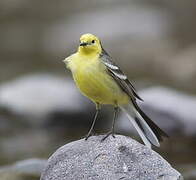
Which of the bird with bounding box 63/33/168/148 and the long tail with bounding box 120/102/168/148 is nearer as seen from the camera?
the bird with bounding box 63/33/168/148

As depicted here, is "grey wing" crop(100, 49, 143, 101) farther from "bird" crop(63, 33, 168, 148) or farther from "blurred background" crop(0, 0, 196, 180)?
"blurred background" crop(0, 0, 196, 180)

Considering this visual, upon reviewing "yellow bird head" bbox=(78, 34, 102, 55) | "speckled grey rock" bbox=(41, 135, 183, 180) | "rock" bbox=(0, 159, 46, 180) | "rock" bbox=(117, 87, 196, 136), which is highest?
"yellow bird head" bbox=(78, 34, 102, 55)

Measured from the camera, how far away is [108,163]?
8.49 meters

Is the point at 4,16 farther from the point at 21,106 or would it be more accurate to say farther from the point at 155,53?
the point at 21,106

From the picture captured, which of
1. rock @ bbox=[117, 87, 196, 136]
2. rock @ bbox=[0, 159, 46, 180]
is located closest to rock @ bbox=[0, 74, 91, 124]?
rock @ bbox=[117, 87, 196, 136]

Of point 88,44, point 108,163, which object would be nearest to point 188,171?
point 108,163

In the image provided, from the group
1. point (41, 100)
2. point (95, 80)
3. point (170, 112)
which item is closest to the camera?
point (95, 80)

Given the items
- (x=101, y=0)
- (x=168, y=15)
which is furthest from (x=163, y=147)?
(x=101, y=0)

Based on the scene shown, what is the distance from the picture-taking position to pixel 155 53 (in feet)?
67.3

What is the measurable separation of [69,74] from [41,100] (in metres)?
3.61

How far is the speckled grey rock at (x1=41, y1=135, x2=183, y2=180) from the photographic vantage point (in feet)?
27.7

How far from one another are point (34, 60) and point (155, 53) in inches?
126

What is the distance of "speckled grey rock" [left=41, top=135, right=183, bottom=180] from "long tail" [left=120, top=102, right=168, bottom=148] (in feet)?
2.01

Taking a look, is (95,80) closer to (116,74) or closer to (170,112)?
(116,74)
